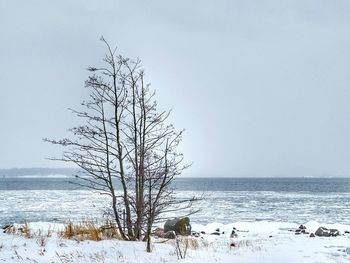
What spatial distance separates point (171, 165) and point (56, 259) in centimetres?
448

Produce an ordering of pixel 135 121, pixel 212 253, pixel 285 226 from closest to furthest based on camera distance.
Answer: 1. pixel 212 253
2. pixel 135 121
3. pixel 285 226

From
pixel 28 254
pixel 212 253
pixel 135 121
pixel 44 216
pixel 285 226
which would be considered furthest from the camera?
pixel 44 216

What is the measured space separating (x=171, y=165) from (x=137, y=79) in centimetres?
312

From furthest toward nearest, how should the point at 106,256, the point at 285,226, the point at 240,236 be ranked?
the point at 285,226 < the point at 240,236 < the point at 106,256

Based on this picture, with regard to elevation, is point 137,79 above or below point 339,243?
above

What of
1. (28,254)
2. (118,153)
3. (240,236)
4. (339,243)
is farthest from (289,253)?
(240,236)

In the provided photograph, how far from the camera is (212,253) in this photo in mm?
12359

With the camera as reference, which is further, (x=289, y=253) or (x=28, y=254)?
(x=289, y=253)

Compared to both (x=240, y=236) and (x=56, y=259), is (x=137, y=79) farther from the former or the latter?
(x=240, y=236)

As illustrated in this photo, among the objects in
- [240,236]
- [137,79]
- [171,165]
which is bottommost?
[240,236]

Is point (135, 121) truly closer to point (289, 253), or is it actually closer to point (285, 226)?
point (289, 253)

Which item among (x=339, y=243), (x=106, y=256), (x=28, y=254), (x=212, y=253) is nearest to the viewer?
(x=28, y=254)

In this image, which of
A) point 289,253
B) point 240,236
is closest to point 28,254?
point 289,253

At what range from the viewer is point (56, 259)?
9867 millimetres
